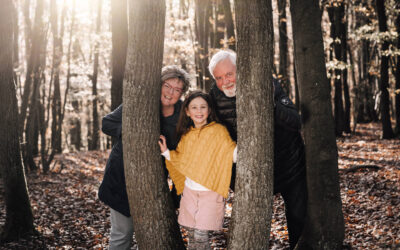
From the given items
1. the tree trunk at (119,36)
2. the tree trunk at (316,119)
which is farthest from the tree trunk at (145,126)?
the tree trunk at (119,36)

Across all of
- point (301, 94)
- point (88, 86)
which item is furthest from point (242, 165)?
point (88, 86)

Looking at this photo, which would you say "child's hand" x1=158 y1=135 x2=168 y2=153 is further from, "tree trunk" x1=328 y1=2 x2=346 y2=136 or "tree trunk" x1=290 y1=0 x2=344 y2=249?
"tree trunk" x1=328 y1=2 x2=346 y2=136

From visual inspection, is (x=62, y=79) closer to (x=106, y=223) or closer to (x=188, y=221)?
(x=106, y=223)

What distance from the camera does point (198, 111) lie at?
3379mm

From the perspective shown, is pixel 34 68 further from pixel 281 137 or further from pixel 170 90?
pixel 281 137

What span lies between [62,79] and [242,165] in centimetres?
2202

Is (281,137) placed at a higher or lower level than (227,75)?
lower

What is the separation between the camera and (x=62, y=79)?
882 inches

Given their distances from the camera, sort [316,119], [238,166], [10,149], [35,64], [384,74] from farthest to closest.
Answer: [384,74], [35,64], [10,149], [316,119], [238,166]

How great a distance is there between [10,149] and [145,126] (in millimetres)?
3641

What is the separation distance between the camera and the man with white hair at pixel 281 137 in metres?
3.27

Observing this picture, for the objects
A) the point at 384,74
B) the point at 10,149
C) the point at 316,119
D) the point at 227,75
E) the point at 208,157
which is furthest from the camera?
the point at 384,74

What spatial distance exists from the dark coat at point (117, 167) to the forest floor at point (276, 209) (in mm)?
2032

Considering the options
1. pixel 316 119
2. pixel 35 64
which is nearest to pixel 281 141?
pixel 316 119
